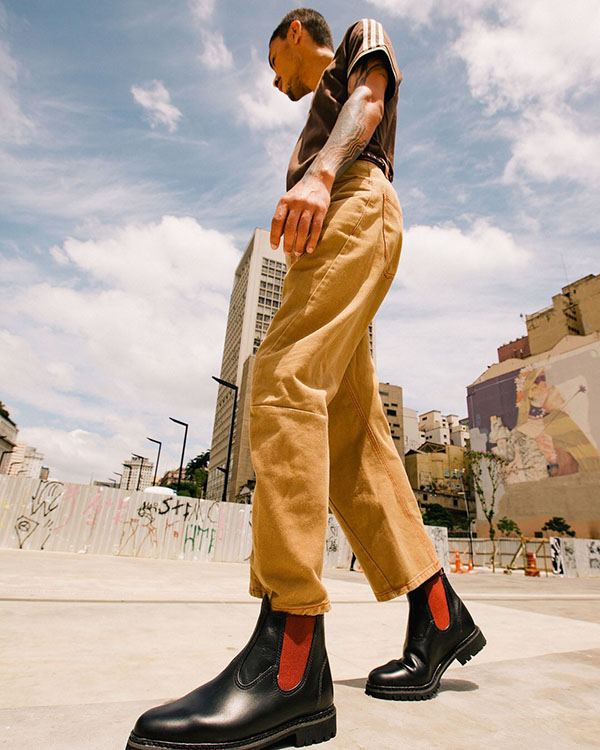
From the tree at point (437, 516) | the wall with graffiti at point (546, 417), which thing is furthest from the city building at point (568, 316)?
the tree at point (437, 516)

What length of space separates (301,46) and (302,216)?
38.8 inches

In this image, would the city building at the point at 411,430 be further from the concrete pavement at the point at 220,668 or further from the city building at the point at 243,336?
the concrete pavement at the point at 220,668

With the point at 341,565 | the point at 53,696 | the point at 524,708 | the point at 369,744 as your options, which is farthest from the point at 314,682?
the point at 341,565

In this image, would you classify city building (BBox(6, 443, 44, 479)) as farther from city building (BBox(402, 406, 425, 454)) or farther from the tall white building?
the tall white building

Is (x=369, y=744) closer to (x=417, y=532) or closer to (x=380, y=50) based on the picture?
(x=417, y=532)

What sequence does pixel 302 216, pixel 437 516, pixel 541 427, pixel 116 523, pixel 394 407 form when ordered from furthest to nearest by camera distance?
1. pixel 394 407
2. pixel 437 516
3. pixel 541 427
4. pixel 116 523
5. pixel 302 216

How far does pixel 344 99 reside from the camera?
1.47m

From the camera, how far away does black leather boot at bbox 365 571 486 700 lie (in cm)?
109

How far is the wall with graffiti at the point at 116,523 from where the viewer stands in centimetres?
1196

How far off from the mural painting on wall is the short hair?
44383 millimetres

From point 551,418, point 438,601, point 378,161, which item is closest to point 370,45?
point 378,161

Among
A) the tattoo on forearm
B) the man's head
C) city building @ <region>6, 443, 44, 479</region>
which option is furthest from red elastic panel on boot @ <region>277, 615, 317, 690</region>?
city building @ <region>6, 443, 44, 479</region>

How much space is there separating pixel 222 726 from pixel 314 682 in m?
0.20

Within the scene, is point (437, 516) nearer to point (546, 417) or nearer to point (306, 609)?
point (546, 417)
